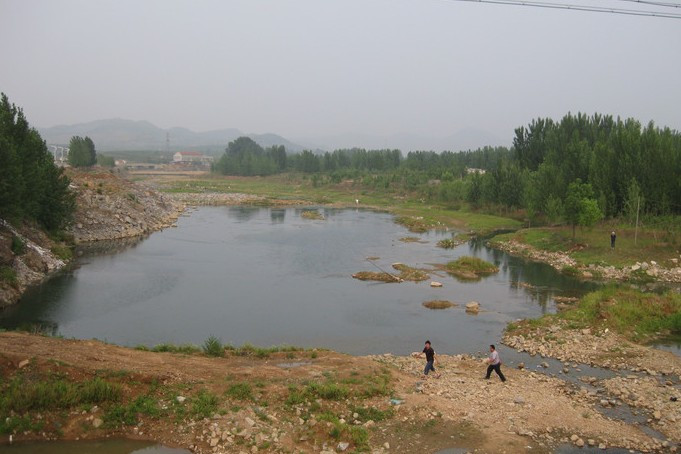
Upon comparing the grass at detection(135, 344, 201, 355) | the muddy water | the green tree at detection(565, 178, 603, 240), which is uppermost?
the green tree at detection(565, 178, 603, 240)

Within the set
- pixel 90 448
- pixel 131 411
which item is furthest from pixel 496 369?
pixel 90 448

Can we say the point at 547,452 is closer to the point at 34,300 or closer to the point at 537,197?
the point at 34,300

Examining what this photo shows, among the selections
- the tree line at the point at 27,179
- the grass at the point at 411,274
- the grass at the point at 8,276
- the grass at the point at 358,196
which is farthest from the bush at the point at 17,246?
the grass at the point at 358,196

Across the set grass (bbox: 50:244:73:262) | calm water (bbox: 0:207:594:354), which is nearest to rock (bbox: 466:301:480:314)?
calm water (bbox: 0:207:594:354)

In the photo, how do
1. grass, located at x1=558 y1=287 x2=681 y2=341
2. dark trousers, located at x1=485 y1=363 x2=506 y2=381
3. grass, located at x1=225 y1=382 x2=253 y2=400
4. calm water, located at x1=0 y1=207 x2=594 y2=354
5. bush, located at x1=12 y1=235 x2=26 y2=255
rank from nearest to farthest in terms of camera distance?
grass, located at x1=225 y1=382 x2=253 y2=400, dark trousers, located at x1=485 y1=363 x2=506 y2=381, grass, located at x1=558 y1=287 x2=681 y2=341, calm water, located at x1=0 y1=207 x2=594 y2=354, bush, located at x1=12 y1=235 x2=26 y2=255

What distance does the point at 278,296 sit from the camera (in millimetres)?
33531

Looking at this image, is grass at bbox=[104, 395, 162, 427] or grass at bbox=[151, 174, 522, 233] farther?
grass at bbox=[151, 174, 522, 233]

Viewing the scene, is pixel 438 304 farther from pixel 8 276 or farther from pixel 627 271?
pixel 8 276

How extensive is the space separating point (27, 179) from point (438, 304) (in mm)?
28996

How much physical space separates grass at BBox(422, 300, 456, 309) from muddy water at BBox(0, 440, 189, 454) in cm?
1940

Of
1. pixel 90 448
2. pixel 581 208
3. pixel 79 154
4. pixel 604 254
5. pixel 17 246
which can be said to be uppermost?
pixel 79 154

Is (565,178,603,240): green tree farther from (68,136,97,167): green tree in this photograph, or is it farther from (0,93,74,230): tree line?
(68,136,97,167): green tree

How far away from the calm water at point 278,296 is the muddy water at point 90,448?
977cm

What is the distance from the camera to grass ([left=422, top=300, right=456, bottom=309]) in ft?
104
